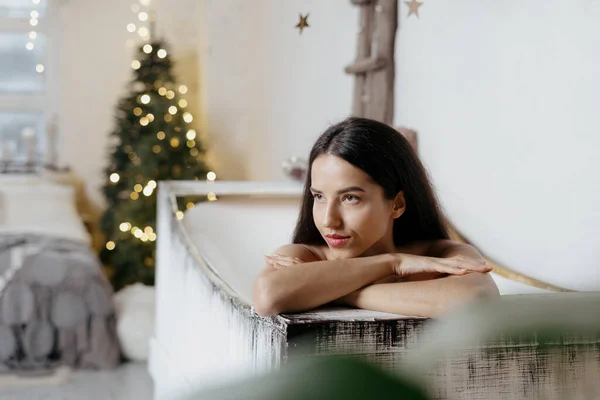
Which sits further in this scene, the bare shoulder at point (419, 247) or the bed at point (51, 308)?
the bed at point (51, 308)

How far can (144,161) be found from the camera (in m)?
4.84

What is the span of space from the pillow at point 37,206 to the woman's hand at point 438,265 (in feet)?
11.4

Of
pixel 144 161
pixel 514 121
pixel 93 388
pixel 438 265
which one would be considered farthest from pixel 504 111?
pixel 144 161

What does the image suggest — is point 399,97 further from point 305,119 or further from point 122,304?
point 122,304

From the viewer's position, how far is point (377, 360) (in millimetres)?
1085

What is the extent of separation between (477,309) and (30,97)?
19.7 ft

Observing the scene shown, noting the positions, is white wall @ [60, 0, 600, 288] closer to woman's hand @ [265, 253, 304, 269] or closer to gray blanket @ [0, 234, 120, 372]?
woman's hand @ [265, 253, 304, 269]

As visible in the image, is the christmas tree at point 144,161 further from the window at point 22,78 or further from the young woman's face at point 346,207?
the young woman's face at point 346,207

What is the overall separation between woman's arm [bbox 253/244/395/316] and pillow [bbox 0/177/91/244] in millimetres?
3475

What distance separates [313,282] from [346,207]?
217mm

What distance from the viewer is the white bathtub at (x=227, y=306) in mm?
1083

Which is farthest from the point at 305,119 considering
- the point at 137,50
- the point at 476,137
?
the point at 137,50

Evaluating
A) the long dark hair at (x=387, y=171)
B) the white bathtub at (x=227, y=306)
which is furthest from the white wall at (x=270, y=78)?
the long dark hair at (x=387, y=171)

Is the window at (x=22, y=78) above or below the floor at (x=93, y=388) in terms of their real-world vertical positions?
above
